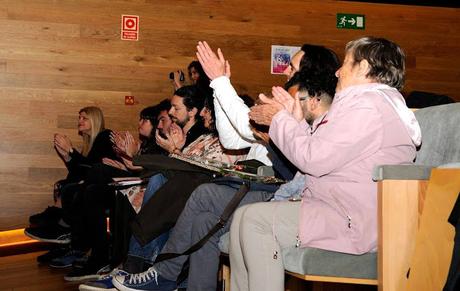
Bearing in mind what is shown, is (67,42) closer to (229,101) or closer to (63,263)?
(63,263)

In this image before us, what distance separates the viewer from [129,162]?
181 inches

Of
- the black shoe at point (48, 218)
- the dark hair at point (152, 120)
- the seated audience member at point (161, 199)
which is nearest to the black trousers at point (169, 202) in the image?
the seated audience member at point (161, 199)

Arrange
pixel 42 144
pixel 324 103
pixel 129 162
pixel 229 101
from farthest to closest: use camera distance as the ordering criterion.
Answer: pixel 42 144
pixel 129 162
pixel 229 101
pixel 324 103

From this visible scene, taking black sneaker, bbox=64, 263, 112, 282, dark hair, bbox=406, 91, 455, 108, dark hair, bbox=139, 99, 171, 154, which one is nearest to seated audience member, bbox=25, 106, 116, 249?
dark hair, bbox=139, 99, 171, 154

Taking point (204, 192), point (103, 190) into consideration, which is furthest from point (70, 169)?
point (204, 192)

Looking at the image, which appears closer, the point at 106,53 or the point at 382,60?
the point at 382,60

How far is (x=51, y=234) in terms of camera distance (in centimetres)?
496

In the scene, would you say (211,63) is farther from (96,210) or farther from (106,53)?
(106,53)

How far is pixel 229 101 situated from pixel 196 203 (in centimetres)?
49

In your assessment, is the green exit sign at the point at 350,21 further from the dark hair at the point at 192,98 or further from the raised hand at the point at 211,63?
the raised hand at the point at 211,63

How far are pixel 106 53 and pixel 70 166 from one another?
4.00 feet

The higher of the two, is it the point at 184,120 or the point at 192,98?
the point at 192,98

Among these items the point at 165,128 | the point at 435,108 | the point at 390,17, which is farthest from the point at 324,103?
the point at 390,17

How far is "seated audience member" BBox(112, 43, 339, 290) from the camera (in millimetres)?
2602
